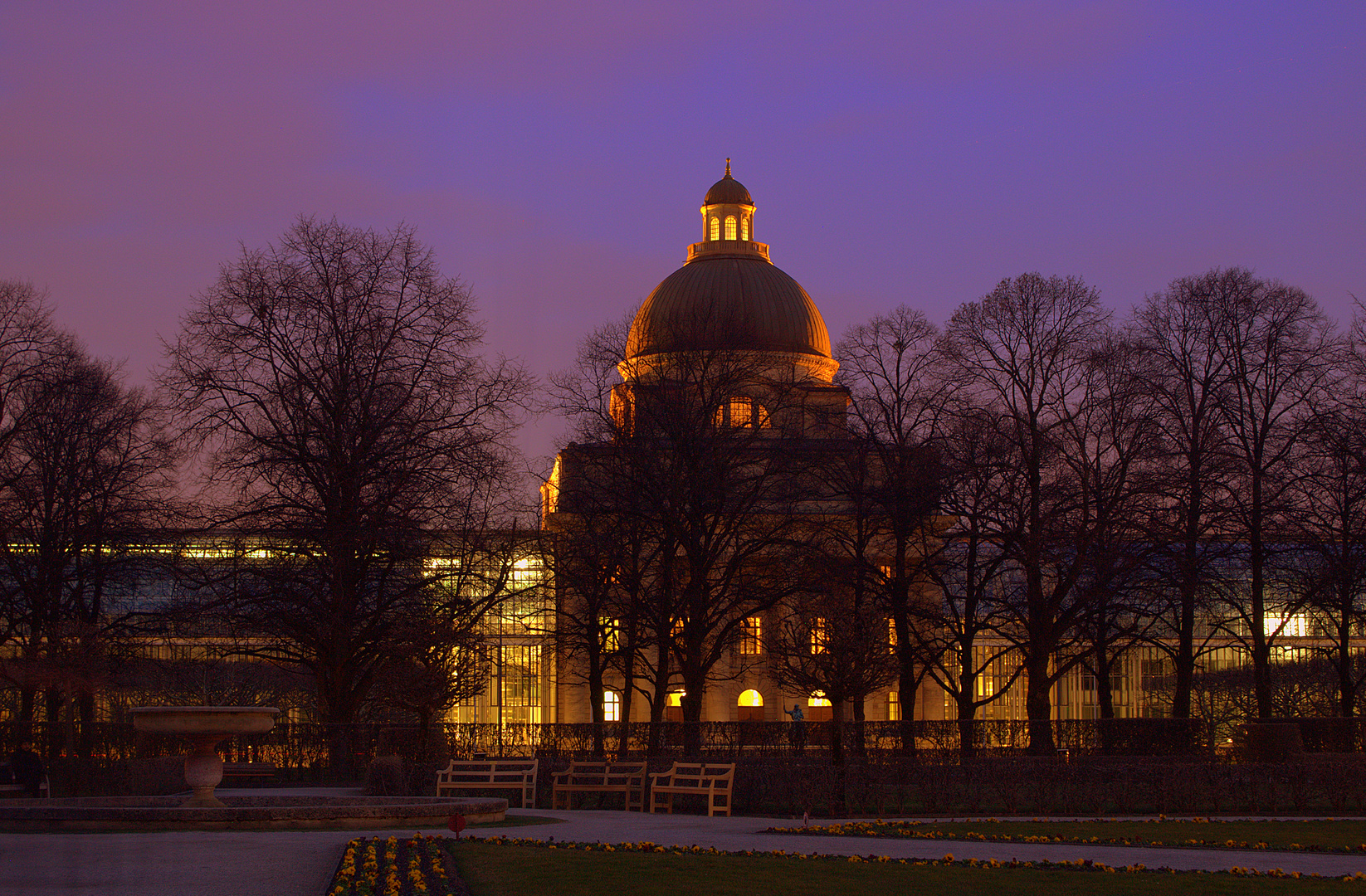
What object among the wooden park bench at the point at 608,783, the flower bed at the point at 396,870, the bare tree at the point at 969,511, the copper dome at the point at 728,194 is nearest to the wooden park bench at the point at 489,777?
the wooden park bench at the point at 608,783

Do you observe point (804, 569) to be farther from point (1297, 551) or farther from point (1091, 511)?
point (1297, 551)

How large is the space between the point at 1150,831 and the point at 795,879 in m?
9.33

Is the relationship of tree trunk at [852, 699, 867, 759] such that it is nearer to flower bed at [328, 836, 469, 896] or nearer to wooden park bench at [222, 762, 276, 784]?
wooden park bench at [222, 762, 276, 784]

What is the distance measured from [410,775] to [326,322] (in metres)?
13.1

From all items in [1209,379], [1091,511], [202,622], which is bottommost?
[202,622]

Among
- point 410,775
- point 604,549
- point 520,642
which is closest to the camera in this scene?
point 410,775

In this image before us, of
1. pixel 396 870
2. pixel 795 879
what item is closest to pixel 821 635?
pixel 795 879

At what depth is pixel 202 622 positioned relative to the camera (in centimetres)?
3762

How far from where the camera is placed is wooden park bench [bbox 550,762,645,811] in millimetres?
27734

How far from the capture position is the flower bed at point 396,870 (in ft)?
44.8

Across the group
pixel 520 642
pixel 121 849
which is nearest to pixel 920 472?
pixel 121 849

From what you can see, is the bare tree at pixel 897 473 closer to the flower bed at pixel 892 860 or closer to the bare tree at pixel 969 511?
the bare tree at pixel 969 511

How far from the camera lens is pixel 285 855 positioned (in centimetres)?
1680

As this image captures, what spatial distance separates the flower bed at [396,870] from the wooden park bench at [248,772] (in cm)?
1849
